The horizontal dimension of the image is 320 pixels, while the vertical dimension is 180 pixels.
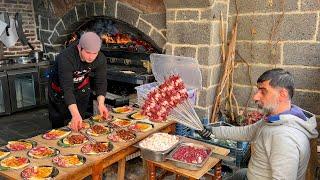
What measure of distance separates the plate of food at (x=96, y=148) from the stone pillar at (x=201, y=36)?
1.92 meters

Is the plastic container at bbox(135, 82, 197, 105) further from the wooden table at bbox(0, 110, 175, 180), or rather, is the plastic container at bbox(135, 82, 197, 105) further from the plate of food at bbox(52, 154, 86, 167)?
the plate of food at bbox(52, 154, 86, 167)

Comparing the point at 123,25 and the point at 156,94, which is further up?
the point at 123,25

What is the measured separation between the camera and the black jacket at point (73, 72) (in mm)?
3393

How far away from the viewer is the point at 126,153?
9.84 feet

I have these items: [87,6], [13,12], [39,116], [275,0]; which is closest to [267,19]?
[275,0]

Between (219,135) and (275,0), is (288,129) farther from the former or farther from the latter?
(275,0)

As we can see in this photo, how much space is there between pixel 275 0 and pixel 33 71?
536cm

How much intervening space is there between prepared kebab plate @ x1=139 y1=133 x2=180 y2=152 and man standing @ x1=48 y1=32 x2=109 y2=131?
853 millimetres

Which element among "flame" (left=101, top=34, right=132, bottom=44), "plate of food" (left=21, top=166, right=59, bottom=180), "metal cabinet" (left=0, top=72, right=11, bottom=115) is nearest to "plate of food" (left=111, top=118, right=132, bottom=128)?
"plate of food" (left=21, top=166, right=59, bottom=180)

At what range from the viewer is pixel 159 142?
112 inches

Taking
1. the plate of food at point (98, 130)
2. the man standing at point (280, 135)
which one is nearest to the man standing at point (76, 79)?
the plate of food at point (98, 130)

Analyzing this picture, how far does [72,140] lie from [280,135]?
6.51ft

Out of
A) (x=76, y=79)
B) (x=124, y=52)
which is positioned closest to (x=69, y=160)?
(x=76, y=79)

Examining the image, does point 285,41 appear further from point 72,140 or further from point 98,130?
point 72,140
